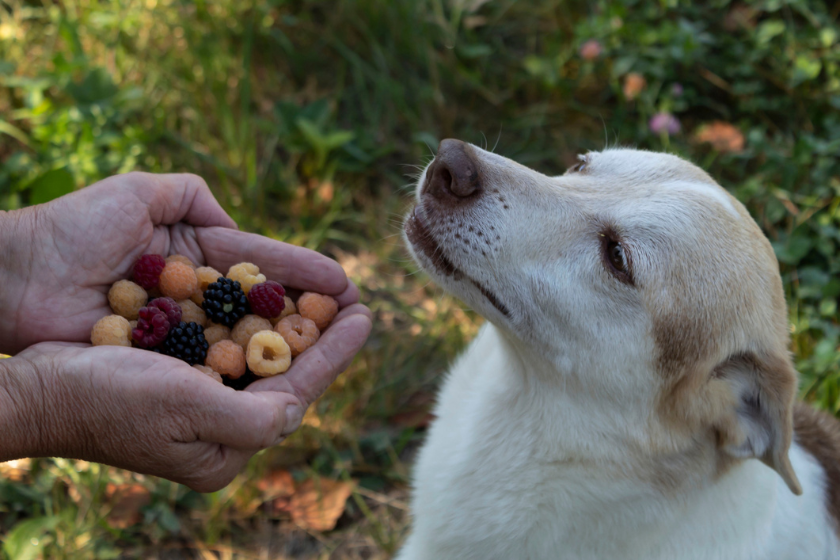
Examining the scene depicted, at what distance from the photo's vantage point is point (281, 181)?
177 inches

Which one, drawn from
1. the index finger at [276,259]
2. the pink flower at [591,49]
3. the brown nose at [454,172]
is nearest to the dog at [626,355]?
the brown nose at [454,172]

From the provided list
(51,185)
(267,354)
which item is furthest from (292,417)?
(51,185)

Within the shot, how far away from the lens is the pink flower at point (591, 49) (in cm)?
507

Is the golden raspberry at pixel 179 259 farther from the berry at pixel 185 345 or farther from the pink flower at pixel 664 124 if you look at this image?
the pink flower at pixel 664 124

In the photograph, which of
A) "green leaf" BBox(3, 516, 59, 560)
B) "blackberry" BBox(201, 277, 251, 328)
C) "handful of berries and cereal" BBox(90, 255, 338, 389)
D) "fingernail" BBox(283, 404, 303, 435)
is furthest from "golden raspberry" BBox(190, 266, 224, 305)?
"green leaf" BBox(3, 516, 59, 560)

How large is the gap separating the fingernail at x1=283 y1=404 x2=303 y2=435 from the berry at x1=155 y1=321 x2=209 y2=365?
1.33 feet

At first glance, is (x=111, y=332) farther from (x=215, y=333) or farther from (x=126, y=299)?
(x=215, y=333)

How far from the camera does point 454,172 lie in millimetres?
2377

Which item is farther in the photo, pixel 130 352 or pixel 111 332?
pixel 111 332

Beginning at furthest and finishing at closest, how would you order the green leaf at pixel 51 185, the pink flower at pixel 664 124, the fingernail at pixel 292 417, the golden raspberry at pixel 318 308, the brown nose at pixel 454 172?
1. the pink flower at pixel 664 124
2. the green leaf at pixel 51 185
3. the golden raspberry at pixel 318 308
4. the brown nose at pixel 454 172
5. the fingernail at pixel 292 417

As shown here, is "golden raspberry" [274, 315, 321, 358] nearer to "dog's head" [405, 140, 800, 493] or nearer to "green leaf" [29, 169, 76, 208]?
"dog's head" [405, 140, 800, 493]

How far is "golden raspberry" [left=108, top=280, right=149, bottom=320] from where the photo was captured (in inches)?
99.4

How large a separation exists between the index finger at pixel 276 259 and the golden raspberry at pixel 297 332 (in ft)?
0.64

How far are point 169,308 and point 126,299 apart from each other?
184 millimetres
